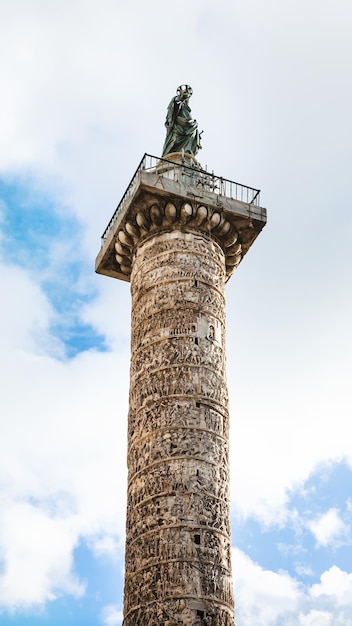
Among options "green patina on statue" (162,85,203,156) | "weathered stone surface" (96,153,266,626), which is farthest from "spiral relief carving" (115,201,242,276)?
"green patina on statue" (162,85,203,156)

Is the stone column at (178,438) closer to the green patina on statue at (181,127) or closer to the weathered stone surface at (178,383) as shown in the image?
the weathered stone surface at (178,383)

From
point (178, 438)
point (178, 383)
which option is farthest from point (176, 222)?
point (178, 438)

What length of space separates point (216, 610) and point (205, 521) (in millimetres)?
1002

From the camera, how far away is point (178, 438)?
10898mm

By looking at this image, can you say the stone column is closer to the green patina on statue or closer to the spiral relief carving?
the spiral relief carving

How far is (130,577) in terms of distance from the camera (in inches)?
412

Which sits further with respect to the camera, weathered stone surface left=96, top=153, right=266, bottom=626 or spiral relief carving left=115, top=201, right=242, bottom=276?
spiral relief carving left=115, top=201, right=242, bottom=276

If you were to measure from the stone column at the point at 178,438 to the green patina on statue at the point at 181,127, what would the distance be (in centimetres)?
228

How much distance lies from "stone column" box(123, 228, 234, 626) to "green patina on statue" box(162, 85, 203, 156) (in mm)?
2276

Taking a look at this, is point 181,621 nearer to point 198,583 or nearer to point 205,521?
point 198,583

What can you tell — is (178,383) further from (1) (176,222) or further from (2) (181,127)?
(2) (181,127)

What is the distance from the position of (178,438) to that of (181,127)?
6021mm


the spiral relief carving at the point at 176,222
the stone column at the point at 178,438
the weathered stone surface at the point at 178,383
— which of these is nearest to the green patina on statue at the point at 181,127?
the weathered stone surface at the point at 178,383

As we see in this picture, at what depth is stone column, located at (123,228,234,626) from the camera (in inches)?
396
